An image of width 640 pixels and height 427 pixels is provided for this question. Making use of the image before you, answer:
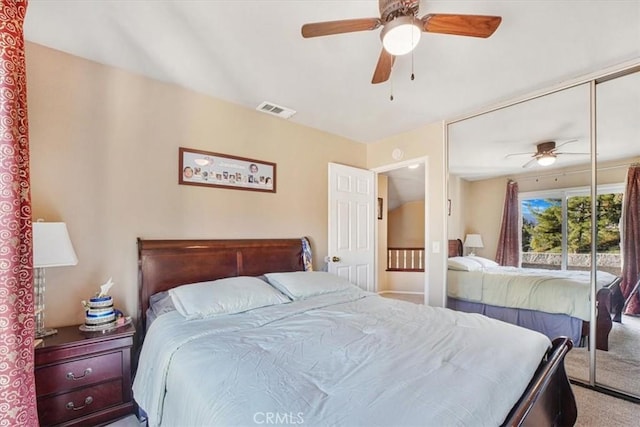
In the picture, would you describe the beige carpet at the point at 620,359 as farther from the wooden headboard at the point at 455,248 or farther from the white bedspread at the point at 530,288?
the wooden headboard at the point at 455,248

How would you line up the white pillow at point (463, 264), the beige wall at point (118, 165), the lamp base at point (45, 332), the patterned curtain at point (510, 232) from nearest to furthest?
the lamp base at point (45, 332)
the beige wall at point (118, 165)
the patterned curtain at point (510, 232)
the white pillow at point (463, 264)

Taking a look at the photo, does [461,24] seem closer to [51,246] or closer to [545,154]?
[545,154]

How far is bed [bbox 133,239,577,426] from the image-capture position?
38.6 inches

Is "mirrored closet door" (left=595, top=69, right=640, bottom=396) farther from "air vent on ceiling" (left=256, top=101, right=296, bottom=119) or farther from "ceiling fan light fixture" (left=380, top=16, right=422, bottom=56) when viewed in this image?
"air vent on ceiling" (left=256, top=101, right=296, bottom=119)

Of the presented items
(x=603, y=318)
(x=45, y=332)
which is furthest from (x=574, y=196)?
(x=45, y=332)

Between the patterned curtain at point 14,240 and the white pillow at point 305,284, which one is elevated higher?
the patterned curtain at point 14,240

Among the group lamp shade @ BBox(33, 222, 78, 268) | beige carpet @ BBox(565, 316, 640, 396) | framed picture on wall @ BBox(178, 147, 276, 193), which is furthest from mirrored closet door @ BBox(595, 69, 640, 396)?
lamp shade @ BBox(33, 222, 78, 268)

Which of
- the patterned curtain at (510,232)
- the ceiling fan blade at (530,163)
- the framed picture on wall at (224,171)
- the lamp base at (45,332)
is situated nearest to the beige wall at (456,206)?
the patterned curtain at (510,232)

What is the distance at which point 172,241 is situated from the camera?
8.53 feet

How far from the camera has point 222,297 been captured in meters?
2.16

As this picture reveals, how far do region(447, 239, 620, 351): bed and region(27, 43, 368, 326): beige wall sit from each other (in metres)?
2.30

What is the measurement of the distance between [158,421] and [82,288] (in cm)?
134

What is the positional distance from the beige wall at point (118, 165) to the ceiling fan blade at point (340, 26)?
1.70 metres

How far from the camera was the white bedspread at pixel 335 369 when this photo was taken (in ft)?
3.17
